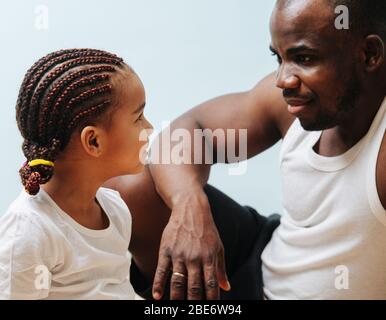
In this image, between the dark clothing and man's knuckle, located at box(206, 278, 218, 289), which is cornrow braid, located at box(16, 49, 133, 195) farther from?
the dark clothing

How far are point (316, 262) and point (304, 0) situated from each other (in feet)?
1.19

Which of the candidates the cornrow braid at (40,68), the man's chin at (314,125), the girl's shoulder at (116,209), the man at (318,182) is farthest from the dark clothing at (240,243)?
the cornrow braid at (40,68)

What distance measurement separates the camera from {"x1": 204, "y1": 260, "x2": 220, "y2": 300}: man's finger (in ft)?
3.14

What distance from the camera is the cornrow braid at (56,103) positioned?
0.90 metres

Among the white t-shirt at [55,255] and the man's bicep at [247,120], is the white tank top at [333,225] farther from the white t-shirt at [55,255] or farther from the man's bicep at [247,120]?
the white t-shirt at [55,255]

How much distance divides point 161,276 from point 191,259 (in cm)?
5

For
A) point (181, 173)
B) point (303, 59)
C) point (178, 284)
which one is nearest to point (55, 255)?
point (178, 284)

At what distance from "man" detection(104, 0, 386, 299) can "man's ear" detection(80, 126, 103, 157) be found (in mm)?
162

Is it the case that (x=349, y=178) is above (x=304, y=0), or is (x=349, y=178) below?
below

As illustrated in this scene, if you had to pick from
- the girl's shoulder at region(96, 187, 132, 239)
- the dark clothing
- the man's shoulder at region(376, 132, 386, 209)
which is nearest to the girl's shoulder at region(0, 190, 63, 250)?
the girl's shoulder at region(96, 187, 132, 239)

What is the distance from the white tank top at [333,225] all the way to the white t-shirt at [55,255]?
250 mm
